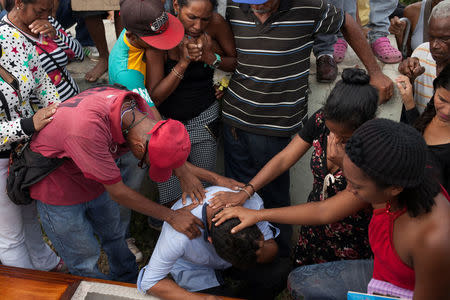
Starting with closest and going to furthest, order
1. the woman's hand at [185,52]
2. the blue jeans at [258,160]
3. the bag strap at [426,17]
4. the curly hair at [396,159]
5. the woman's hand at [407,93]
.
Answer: the curly hair at [396,159] < the woman's hand at [185,52] < the woman's hand at [407,93] < the blue jeans at [258,160] < the bag strap at [426,17]

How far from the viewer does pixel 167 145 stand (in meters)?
1.94

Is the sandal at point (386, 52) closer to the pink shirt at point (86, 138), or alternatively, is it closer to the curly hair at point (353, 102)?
the curly hair at point (353, 102)

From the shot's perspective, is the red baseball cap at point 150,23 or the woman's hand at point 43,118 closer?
the woman's hand at point 43,118

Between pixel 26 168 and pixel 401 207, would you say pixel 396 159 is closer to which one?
pixel 401 207

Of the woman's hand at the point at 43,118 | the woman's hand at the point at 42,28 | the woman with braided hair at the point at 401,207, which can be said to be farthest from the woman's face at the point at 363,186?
the woman's hand at the point at 42,28

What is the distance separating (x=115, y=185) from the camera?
210 centimetres

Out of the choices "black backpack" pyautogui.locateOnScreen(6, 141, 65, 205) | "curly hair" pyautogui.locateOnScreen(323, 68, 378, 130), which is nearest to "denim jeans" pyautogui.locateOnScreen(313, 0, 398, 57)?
"curly hair" pyautogui.locateOnScreen(323, 68, 378, 130)

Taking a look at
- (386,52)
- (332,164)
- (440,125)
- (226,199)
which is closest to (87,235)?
(226,199)

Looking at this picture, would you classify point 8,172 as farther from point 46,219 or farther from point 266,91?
point 266,91

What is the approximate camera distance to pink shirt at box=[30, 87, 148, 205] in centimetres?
193

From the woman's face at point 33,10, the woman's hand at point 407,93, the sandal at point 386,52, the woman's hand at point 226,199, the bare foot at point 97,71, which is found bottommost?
the woman's hand at point 226,199

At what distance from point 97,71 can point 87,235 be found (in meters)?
1.49

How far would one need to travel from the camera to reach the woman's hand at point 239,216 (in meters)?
2.13

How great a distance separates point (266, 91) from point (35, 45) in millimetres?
1448
